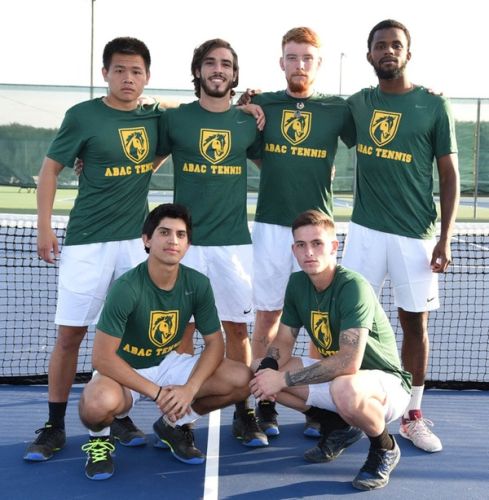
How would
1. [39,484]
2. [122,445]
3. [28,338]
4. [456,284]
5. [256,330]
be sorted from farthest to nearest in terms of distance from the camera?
[456,284] → [28,338] → [256,330] → [122,445] → [39,484]

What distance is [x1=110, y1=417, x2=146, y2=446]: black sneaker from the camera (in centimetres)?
429

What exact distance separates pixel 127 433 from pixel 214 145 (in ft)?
5.59

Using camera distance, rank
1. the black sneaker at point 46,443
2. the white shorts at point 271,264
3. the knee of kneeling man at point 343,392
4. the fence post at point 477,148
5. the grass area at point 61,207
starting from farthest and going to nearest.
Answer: the grass area at point 61,207
the fence post at point 477,148
the white shorts at point 271,264
the black sneaker at point 46,443
the knee of kneeling man at point 343,392

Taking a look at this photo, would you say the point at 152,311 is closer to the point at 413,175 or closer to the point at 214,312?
the point at 214,312

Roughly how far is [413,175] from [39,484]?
2603mm

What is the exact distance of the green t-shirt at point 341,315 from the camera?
12.4ft

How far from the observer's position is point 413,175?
4398 millimetres

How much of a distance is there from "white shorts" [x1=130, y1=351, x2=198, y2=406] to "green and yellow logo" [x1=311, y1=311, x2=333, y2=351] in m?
0.66

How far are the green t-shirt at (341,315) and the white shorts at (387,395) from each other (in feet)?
0.22

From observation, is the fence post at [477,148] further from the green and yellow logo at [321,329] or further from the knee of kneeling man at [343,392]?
the knee of kneeling man at [343,392]

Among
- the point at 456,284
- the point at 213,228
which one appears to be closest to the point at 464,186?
the point at 456,284

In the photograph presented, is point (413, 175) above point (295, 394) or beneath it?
above

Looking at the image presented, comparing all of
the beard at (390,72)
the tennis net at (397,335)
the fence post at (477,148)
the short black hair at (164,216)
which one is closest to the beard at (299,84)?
the beard at (390,72)

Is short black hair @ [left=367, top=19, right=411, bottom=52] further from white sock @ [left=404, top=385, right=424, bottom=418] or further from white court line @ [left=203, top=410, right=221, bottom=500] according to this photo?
white court line @ [left=203, top=410, right=221, bottom=500]
